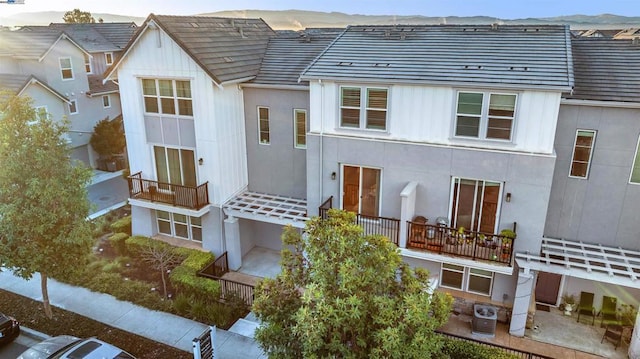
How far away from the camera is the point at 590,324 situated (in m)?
13.2

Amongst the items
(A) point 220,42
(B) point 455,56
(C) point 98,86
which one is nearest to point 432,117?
(B) point 455,56

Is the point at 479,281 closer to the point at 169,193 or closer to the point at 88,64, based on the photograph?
the point at 169,193

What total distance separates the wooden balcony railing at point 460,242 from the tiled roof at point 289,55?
274 inches

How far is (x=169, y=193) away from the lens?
17125 millimetres

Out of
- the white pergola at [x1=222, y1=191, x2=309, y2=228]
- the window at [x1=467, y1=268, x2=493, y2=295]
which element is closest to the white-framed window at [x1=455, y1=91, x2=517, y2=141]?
the window at [x1=467, y1=268, x2=493, y2=295]

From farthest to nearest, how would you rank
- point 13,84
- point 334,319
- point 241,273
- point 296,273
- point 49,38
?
point 49,38 < point 13,84 < point 241,273 < point 296,273 < point 334,319

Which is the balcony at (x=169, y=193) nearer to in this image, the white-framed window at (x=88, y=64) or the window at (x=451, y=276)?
the window at (x=451, y=276)

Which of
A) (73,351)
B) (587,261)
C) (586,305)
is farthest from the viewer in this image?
(586,305)

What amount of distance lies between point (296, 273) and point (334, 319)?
1.65 m

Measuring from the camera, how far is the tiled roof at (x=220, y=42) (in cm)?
1486

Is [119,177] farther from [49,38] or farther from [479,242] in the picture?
[479,242]

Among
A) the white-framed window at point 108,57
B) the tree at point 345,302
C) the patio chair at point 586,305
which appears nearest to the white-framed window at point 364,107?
the tree at point 345,302

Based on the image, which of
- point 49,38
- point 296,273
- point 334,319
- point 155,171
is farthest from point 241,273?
point 49,38

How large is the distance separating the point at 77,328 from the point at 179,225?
5.89 meters
